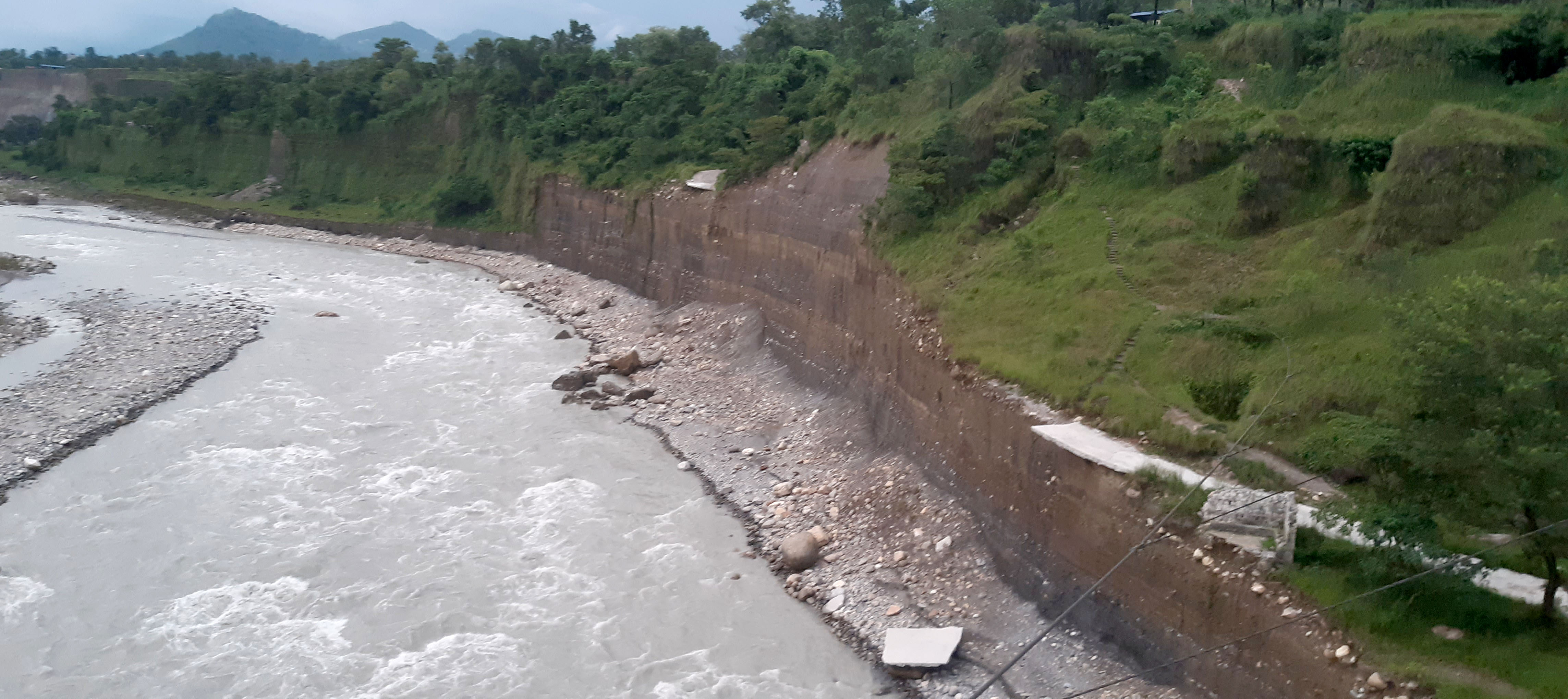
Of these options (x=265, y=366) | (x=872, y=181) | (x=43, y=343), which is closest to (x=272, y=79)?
(x=43, y=343)

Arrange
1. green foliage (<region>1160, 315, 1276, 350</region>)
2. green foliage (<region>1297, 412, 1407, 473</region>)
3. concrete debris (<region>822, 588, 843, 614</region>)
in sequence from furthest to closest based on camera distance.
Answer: green foliage (<region>1160, 315, 1276, 350</region>) → concrete debris (<region>822, 588, 843, 614</region>) → green foliage (<region>1297, 412, 1407, 473</region>)

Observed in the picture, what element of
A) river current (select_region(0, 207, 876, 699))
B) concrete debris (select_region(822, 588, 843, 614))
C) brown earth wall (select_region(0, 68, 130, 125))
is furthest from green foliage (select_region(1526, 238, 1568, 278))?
brown earth wall (select_region(0, 68, 130, 125))

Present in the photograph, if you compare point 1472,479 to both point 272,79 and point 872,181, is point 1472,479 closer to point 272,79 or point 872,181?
point 872,181

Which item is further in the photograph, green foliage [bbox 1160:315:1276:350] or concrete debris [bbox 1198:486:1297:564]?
green foliage [bbox 1160:315:1276:350]

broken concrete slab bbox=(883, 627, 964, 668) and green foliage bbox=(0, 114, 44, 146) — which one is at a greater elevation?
green foliage bbox=(0, 114, 44, 146)

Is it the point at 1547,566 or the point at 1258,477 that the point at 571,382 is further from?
the point at 1547,566

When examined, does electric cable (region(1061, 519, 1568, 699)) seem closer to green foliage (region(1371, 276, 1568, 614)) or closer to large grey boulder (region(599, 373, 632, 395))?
green foliage (region(1371, 276, 1568, 614))

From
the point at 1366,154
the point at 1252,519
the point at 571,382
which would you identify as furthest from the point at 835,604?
the point at 1366,154
